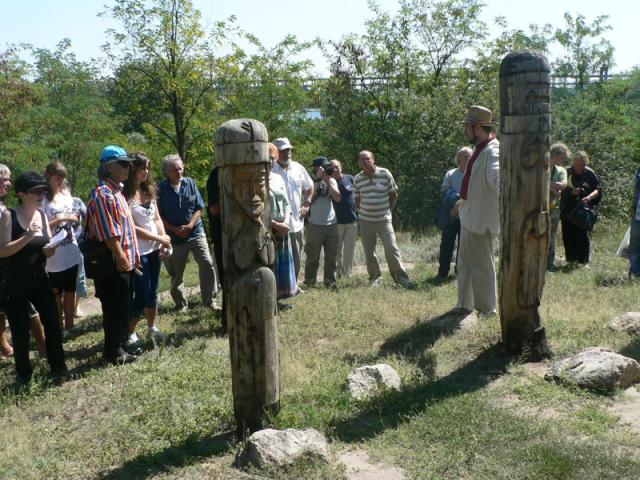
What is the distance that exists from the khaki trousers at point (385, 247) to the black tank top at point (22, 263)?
454 centimetres

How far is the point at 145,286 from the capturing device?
21.0ft

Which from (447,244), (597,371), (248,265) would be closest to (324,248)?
(447,244)

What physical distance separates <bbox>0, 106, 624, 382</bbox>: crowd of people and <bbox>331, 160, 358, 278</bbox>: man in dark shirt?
2cm

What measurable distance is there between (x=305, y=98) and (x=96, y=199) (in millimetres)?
16528

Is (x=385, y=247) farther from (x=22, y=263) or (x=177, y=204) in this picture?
(x=22, y=263)

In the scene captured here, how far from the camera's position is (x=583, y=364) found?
5.01m

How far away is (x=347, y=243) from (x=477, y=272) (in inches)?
137

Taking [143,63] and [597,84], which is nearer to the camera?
[143,63]

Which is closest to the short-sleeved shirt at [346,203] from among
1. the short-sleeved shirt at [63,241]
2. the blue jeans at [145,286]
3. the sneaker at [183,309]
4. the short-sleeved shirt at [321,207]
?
the short-sleeved shirt at [321,207]

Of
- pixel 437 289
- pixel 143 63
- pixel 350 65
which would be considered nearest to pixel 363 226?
pixel 437 289

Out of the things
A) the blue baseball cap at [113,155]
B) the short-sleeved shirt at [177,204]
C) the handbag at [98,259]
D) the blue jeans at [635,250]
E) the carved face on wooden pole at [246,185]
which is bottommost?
the blue jeans at [635,250]

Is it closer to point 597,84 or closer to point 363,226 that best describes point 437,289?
point 363,226

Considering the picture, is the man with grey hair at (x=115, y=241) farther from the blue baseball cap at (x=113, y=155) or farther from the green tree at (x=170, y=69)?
the green tree at (x=170, y=69)

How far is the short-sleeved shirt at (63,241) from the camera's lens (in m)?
6.73
